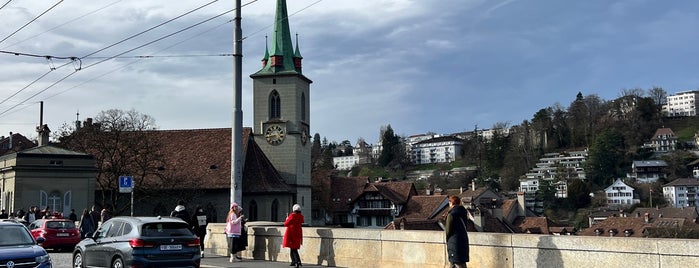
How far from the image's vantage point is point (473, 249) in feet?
45.7

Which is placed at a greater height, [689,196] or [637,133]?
[637,133]

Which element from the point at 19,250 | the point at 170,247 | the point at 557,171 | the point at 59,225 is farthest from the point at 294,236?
the point at 557,171

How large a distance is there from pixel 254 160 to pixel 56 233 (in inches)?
1362

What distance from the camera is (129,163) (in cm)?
5222

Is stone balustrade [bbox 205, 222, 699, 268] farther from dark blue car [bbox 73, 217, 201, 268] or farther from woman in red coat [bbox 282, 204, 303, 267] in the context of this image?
dark blue car [bbox 73, 217, 201, 268]

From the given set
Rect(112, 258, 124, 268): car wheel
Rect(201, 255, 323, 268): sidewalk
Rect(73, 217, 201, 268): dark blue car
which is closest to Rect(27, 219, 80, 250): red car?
Rect(201, 255, 323, 268): sidewalk

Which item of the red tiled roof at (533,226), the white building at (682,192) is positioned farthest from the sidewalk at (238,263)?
the white building at (682,192)

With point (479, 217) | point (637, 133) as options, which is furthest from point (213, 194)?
point (637, 133)

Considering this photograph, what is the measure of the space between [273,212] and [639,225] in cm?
4119

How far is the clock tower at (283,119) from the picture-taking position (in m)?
61.6

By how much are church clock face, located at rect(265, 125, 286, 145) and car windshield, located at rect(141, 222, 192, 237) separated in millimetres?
46756

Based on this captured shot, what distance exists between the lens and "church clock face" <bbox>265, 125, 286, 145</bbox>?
6191cm

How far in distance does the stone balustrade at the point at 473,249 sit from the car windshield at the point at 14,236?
6515mm

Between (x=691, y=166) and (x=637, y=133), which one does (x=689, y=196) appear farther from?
(x=637, y=133)
